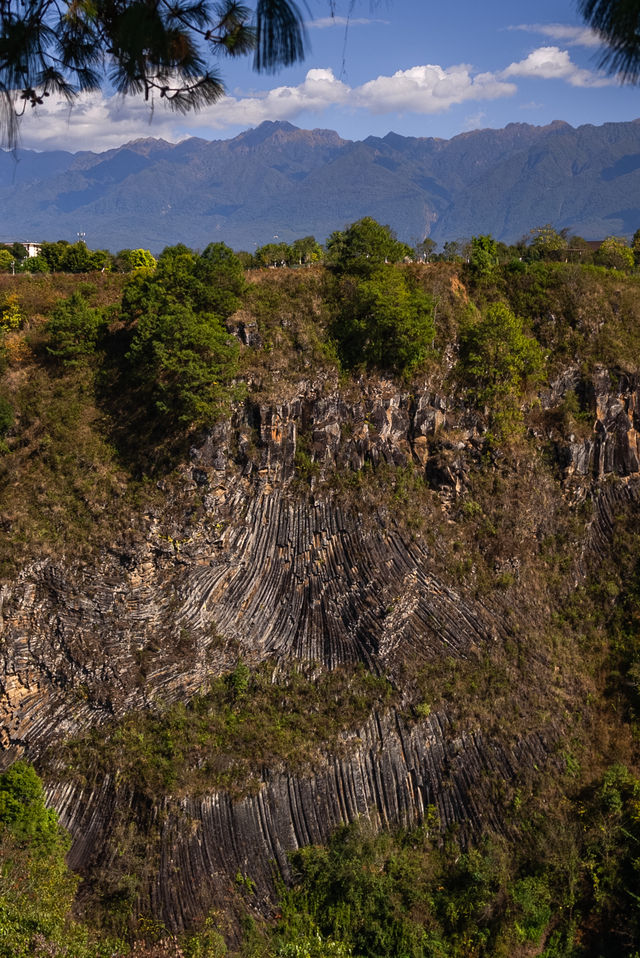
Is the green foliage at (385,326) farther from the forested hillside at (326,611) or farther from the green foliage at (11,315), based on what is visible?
the green foliage at (11,315)

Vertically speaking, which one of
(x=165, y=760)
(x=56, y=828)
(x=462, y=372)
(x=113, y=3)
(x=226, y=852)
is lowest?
(x=226, y=852)

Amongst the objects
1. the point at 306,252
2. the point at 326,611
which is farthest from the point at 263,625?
the point at 306,252

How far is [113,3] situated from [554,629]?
23.2 metres

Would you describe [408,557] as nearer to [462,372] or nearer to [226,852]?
[462,372]

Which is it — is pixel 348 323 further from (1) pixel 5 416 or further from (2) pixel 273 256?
(1) pixel 5 416

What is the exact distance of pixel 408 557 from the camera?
862 inches

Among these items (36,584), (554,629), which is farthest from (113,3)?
(554,629)

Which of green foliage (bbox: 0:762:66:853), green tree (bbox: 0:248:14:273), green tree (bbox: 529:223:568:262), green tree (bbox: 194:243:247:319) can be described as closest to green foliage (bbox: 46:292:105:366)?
green tree (bbox: 194:243:247:319)

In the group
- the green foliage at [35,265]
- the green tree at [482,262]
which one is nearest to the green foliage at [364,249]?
the green tree at [482,262]

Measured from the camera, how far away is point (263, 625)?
21.0 metres

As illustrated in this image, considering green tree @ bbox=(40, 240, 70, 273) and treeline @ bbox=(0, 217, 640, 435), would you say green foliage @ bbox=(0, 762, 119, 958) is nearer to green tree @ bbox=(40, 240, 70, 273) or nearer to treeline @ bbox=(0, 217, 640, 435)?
treeline @ bbox=(0, 217, 640, 435)

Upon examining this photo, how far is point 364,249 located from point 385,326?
568 cm

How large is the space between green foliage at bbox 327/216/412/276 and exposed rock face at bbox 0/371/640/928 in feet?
23.0

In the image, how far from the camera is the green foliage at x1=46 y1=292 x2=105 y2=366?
24.7 metres
